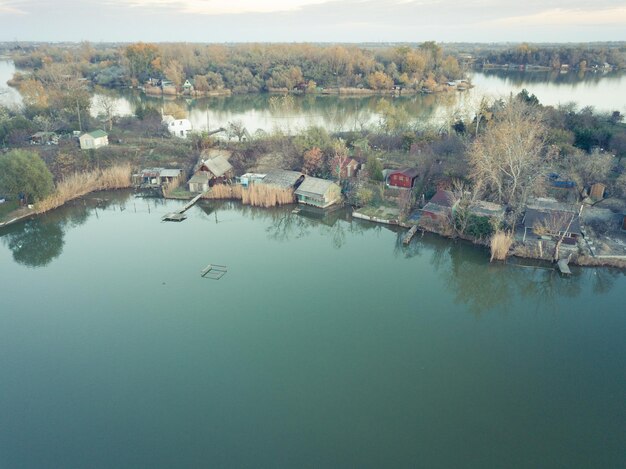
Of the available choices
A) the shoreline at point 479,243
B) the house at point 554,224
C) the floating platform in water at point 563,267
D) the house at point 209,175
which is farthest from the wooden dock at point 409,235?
the house at point 209,175

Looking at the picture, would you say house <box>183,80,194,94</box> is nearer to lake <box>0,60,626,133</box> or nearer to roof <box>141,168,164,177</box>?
lake <box>0,60,626,133</box>

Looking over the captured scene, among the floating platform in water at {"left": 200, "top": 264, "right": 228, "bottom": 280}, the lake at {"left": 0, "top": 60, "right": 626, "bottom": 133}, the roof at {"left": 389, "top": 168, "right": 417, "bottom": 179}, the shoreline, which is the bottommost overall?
the floating platform in water at {"left": 200, "top": 264, "right": 228, "bottom": 280}

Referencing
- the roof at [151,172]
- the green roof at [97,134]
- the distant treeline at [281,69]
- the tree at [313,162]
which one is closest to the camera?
the tree at [313,162]

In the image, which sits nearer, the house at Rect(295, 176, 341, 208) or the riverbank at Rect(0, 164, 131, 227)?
the riverbank at Rect(0, 164, 131, 227)

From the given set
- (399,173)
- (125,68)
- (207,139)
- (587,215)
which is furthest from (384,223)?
(125,68)

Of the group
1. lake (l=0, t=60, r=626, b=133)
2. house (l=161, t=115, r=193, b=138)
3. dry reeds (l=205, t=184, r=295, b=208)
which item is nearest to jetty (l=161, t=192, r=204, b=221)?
dry reeds (l=205, t=184, r=295, b=208)

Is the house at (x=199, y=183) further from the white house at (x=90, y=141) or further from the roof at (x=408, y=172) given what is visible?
the roof at (x=408, y=172)

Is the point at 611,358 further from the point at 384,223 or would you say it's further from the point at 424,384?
the point at 384,223
